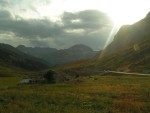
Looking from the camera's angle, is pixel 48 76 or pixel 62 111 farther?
pixel 48 76

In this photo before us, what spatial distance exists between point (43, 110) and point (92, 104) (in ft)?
22.8

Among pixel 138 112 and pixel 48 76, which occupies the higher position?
pixel 48 76

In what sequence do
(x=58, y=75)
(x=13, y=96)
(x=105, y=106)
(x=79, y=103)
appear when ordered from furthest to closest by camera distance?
1. (x=58, y=75)
2. (x=13, y=96)
3. (x=79, y=103)
4. (x=105, y=106)

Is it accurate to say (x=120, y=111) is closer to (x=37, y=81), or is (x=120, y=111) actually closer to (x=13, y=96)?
(x=13, y=96)

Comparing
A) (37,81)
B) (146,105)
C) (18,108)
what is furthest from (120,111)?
(37,81)

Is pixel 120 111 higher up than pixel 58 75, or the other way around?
pixel 58 75

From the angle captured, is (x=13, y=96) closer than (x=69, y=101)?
No

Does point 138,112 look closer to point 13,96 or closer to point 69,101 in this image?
point 69,101

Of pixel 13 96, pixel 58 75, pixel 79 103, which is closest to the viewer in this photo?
pixel 79 103

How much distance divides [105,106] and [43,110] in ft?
22.9

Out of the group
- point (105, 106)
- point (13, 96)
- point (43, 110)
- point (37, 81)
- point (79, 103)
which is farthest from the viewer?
point (37, 81)

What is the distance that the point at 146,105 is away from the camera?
32.5 m

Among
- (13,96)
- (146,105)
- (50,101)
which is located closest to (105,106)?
(146,105)

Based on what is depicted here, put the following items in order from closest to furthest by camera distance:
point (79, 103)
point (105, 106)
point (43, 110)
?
point (43, 110) < point (105, 106) < point (79, 103)
